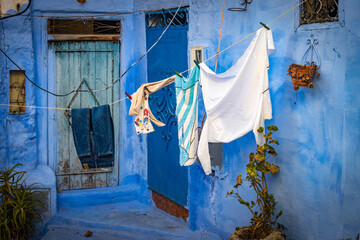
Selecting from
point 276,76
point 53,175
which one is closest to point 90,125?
point 53,175

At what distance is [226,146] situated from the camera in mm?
5457

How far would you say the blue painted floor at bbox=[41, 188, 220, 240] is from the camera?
6.33 metres

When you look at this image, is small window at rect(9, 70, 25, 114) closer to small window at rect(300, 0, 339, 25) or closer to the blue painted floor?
the blue painted floor

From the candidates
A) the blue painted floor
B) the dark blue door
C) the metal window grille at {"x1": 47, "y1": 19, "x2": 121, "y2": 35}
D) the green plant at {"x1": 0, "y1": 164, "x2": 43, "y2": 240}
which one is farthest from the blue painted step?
the metal window grille at {"x1": 47, "y1": 19, "x2": 121, "y2": 35}

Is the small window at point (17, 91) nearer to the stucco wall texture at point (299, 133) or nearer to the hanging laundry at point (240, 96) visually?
the stucco wall texture at point (299, 133)

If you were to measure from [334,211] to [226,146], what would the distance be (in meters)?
1.65

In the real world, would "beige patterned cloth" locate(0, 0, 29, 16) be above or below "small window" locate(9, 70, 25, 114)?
above

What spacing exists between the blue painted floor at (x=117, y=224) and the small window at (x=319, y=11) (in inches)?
119

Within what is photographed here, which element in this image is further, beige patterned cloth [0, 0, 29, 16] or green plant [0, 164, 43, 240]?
beige patterned cloth [0, 0, 29, 16]

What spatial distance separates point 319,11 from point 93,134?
398 cm

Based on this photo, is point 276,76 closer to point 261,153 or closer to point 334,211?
point 261,153

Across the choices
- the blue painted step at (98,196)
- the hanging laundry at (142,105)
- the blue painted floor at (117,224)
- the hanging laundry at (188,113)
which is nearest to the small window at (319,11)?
the hanging laundry at (188,113)

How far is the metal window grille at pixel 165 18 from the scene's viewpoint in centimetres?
621

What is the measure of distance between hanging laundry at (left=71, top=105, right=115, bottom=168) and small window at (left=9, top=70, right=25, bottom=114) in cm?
83
